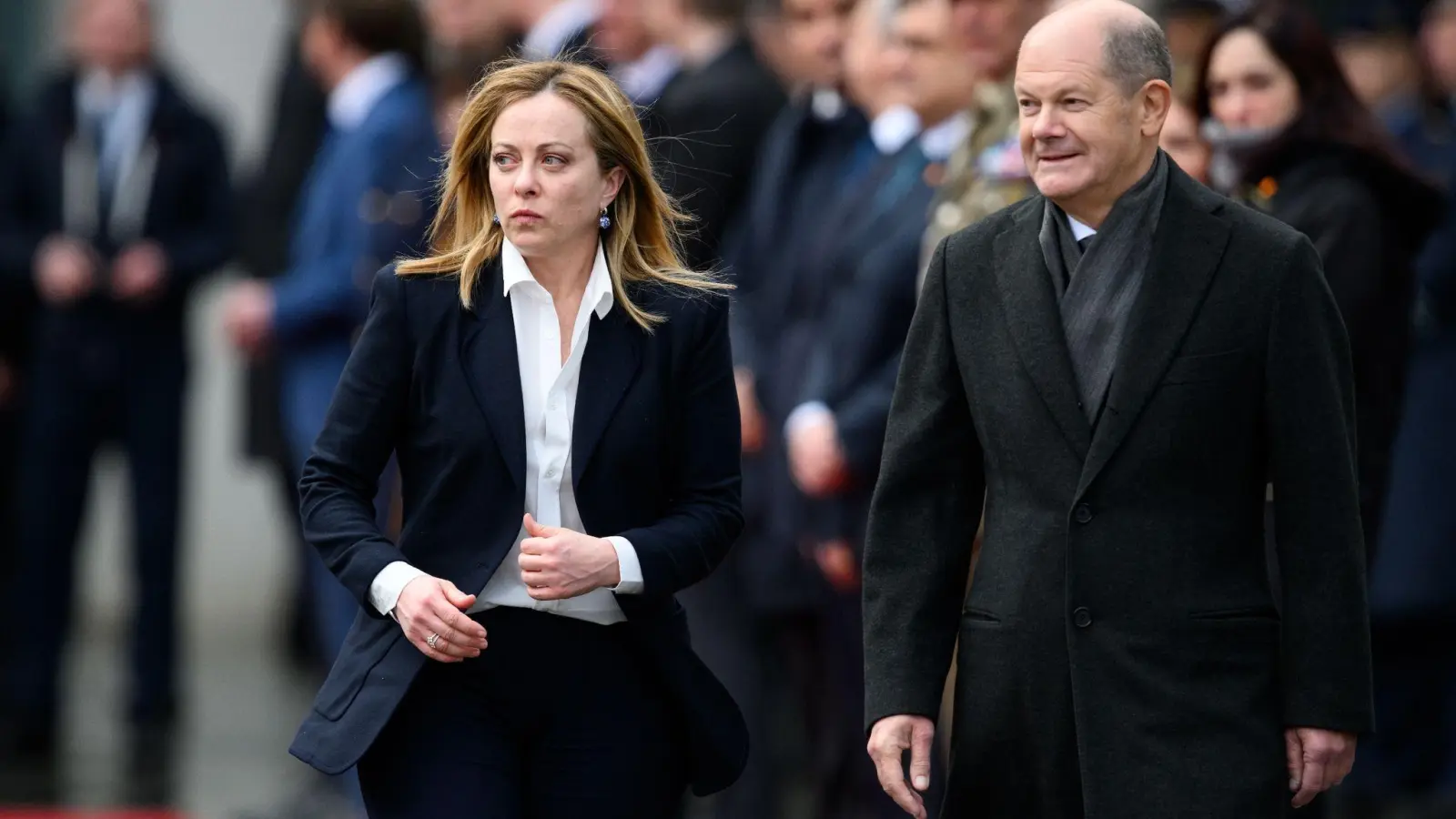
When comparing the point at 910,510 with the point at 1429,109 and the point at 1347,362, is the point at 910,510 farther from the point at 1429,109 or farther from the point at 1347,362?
the point at 1429,109

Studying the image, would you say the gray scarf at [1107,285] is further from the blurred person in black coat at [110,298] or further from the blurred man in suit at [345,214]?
the blurred person in black coat at [110,298]

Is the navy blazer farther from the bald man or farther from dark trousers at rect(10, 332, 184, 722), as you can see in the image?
dark trousers at rect(10, 332, 184, 722)

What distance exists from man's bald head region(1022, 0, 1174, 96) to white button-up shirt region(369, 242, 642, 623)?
3.02 feet

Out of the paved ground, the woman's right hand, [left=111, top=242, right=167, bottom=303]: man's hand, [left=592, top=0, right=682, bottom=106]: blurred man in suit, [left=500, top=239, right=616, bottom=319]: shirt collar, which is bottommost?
the paved ground

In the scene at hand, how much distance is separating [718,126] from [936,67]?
1133 millimetres

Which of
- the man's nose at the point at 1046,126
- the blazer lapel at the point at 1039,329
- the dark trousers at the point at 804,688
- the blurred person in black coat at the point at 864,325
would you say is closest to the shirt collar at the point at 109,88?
the dark trousers at the point at 804,688

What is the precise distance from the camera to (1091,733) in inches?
167

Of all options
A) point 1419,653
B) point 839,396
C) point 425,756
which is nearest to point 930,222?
point 839,396

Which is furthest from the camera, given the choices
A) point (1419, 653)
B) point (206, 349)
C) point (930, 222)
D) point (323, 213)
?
point (206, 349)

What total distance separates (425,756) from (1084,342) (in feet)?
4.39

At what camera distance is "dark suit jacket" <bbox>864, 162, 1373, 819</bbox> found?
420 cm

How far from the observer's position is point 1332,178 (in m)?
5.72

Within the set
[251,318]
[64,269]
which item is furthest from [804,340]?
[64,269]

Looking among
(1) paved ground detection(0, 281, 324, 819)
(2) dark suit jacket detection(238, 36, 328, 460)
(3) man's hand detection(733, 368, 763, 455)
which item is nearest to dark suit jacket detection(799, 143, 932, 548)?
(3) man's hand detection(733, 368, 763, 455)
